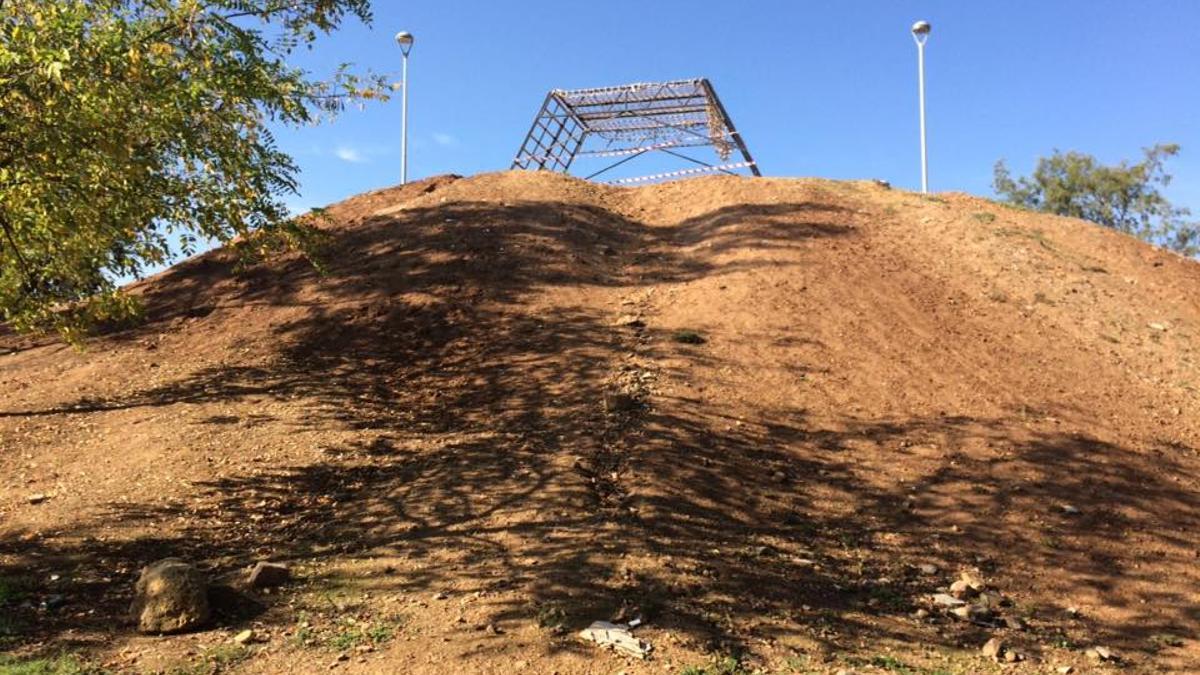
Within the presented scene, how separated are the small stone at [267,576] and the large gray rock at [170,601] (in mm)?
407

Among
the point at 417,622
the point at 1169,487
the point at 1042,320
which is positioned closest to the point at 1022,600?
the point at 1169,487

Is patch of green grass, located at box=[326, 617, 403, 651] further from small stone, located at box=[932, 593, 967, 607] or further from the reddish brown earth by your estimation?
small stone, located at box=[932, 593, 967, 607]

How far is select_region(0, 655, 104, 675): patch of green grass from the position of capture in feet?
13.5

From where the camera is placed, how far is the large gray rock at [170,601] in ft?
15.4

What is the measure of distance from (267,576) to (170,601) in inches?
27.4

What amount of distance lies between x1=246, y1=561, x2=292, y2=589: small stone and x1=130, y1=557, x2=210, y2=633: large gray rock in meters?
0.41

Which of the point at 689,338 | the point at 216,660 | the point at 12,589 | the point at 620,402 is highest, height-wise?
the point at 689,338

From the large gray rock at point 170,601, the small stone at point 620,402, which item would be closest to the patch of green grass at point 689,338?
the small stone at point 620,402

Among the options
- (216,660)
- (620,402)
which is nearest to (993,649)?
(620,402)

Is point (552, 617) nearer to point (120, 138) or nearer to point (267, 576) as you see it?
point (267, 576)

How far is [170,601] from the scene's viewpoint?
15.5 ft

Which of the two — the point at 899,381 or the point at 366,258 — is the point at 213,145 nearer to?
the point at 366,258

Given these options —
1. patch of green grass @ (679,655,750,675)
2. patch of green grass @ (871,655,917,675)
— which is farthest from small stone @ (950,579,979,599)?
patch of green grass @ (679,655,750,675)

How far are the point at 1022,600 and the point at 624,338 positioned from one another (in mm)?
5371
